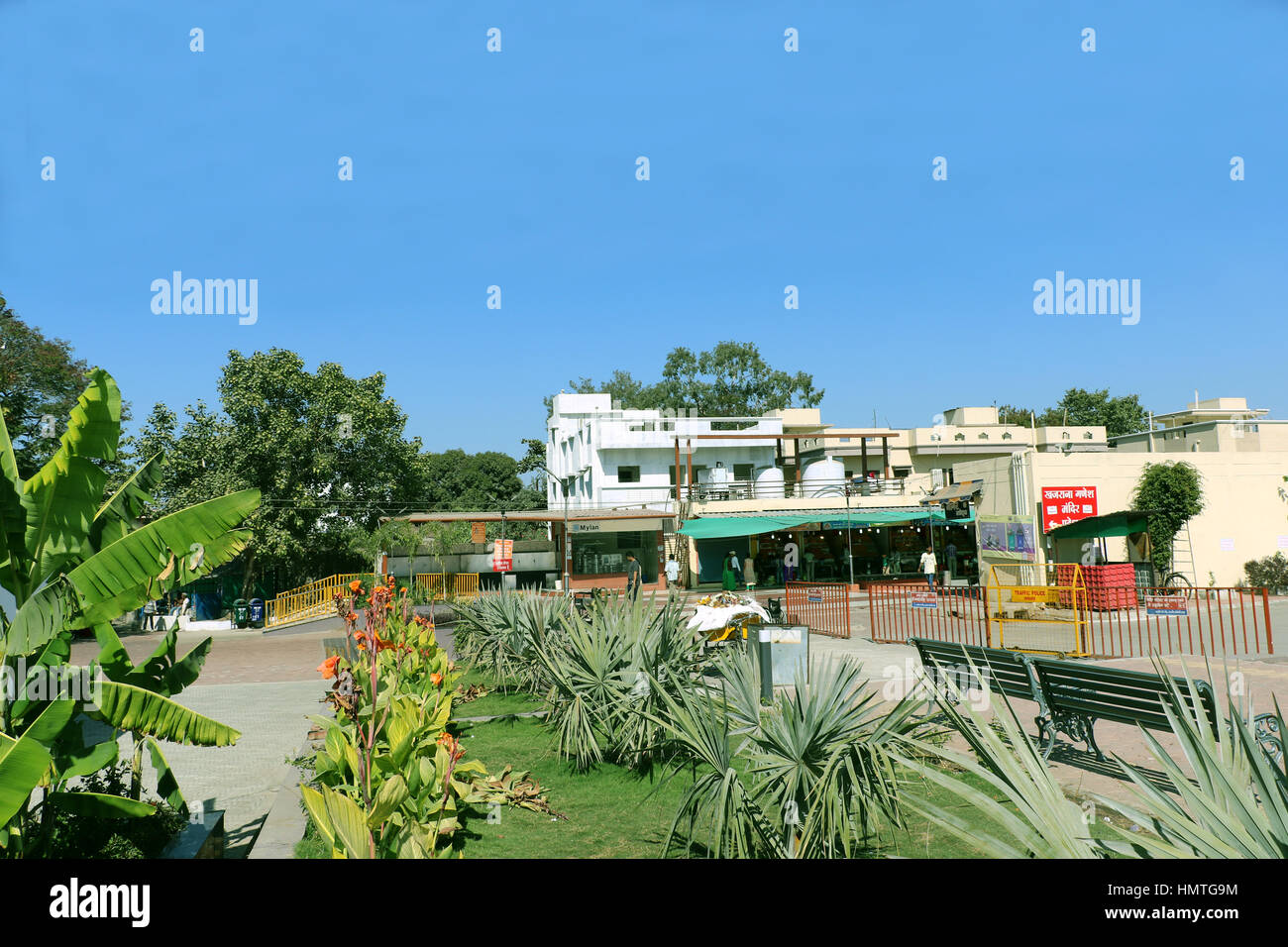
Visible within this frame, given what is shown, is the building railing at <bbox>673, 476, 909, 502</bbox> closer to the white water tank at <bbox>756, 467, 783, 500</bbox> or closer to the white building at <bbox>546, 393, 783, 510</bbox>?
the white water tank at <bbox>756, 467, 783, 500</bbox>

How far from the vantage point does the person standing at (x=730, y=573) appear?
31328mm

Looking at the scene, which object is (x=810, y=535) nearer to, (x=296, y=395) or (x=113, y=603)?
(x=296, y=395)

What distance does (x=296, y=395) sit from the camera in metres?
31.5

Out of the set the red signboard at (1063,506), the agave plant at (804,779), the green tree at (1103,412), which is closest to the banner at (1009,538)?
the red signboard at (1063,506)

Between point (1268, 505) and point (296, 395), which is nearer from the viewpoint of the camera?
point (1268, 505)

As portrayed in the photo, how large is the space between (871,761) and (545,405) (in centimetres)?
6481

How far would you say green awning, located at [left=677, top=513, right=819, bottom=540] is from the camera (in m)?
32.1

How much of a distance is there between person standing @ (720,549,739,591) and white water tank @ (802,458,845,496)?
5320 millimetres

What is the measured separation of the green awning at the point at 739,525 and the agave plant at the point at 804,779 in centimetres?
2711

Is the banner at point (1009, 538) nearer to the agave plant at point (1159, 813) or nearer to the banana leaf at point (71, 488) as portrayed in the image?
the agave plant at point (1159, 813)

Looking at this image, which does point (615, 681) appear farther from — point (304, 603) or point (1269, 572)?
point (1269, 572)

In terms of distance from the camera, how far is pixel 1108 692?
6.55m

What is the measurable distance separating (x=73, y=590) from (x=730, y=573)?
1093 inches
